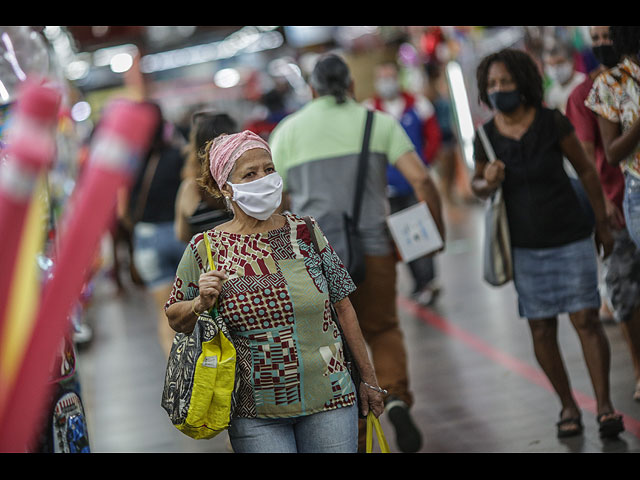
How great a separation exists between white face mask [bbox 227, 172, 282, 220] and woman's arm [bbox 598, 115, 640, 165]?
217 cm

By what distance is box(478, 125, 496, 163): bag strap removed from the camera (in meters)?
4.89

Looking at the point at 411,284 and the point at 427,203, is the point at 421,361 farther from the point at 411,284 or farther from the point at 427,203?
the point at 411,284

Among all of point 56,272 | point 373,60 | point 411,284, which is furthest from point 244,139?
point 373,60

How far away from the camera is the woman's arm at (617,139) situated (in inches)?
179

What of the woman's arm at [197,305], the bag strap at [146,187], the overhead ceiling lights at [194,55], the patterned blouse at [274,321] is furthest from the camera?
the overhead ceiling lights at [194,55]

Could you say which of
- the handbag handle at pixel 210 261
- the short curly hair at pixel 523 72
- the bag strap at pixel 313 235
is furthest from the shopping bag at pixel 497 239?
the handbag handle at pixel 210 261

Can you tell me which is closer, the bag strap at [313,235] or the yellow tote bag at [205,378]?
the yellow tote bag at [205,378]

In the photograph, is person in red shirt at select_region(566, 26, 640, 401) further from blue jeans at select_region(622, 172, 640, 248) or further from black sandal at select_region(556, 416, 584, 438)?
black sandal at select_region(556, 416, 584, 438)

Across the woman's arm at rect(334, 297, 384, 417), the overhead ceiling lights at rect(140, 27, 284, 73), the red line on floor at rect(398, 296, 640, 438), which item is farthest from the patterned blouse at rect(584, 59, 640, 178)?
the overhead ceiling lights at rect(140, 27, 284, 73)

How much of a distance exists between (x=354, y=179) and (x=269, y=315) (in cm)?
212

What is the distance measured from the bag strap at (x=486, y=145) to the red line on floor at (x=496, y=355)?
1.54m

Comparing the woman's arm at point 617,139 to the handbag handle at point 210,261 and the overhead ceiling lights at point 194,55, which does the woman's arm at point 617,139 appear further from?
the overhead ceiling lights at point 194,55

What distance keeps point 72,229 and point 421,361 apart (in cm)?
613

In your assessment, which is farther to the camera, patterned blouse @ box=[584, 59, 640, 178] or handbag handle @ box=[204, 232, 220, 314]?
patterned blouse @ box=[584, 59, 640, 178]
